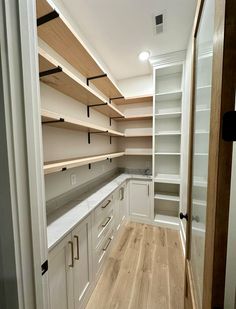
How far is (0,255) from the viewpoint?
60 centimetres

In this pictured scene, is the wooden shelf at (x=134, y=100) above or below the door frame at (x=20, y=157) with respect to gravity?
above

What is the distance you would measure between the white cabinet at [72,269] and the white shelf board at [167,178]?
5.09 ft

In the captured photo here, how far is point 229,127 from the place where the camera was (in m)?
0.42

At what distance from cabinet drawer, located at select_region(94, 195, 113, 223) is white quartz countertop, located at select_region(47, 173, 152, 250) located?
0.07 meters

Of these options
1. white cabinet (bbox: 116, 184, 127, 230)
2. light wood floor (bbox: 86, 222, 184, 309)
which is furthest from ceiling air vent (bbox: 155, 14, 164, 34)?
light wood floor (bbox: 86, 222, 184, 309)

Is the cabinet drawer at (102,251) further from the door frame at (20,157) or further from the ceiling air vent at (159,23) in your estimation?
the ceiling air vent at (159,23)

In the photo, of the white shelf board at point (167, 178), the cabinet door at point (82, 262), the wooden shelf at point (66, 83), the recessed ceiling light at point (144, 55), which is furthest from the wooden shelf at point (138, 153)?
the cabinet door at point (82, 262)

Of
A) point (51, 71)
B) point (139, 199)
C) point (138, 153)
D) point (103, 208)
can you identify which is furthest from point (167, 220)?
point (51, 71)

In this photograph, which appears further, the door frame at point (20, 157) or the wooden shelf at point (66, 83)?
the wooden shelf at point (66, 83)

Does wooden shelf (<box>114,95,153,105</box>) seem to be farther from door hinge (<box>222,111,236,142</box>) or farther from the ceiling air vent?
door hinge (<box>222,111,236,142</box>)

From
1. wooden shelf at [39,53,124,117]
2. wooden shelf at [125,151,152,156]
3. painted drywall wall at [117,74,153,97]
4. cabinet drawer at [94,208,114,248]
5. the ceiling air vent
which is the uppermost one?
the ceiling air vent

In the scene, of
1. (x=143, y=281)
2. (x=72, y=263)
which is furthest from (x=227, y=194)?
(x=143, y=281)

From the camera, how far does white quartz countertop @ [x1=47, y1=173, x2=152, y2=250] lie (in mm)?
997

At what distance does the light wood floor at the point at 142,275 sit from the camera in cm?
138
